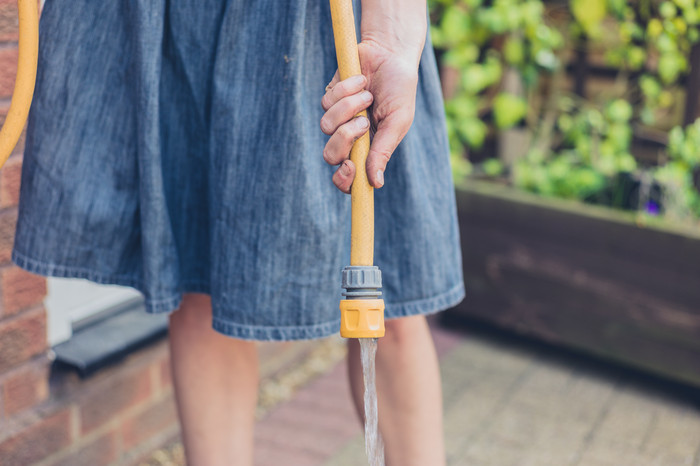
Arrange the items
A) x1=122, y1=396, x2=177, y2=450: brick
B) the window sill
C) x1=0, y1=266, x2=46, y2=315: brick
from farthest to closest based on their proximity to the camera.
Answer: x1=122, y1=396, x2=177, y2=450: brick, the window sill, x1=0, y1=266, x2=46, y2=315: brick

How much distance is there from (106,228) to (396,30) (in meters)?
0.50

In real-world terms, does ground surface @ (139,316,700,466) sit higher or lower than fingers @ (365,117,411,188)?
lower

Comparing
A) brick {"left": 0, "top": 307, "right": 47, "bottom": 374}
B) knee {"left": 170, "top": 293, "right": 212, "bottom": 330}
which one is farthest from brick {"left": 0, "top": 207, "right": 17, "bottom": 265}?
knee {"left": 170, "top": 293, "right": 212, "bottom": 330}

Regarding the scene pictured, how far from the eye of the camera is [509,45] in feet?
8.64

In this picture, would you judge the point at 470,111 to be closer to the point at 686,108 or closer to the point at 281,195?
the point at 686,108

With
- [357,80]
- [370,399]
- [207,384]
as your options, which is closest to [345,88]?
[357,80]

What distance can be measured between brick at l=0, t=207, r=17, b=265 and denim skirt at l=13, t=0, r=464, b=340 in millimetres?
347

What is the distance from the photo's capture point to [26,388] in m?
1.52

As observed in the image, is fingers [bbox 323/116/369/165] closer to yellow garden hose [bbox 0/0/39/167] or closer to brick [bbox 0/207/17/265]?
yellow garden hose [bbox 0/0/39/167]

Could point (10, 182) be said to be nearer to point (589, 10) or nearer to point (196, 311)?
point (196, 311)

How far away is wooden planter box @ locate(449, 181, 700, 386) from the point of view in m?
2.05

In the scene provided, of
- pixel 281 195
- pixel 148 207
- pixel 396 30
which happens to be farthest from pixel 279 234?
pixel 396 30

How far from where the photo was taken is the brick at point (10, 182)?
4.66 feet

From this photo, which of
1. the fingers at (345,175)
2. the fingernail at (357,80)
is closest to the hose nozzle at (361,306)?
the fingers at (345,175)
